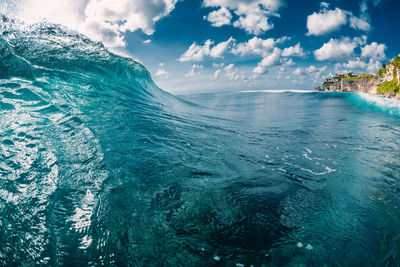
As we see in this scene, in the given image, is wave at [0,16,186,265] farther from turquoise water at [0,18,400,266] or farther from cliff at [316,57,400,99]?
cliff at [316,57,400,99]

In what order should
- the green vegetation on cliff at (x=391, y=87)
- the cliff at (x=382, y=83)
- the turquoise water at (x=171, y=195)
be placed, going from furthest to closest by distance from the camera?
the cliff at (x=382, y=83)
the green vegetation on cliff at (x=391, y=87)
the turquoise water at (x=171, y=195)

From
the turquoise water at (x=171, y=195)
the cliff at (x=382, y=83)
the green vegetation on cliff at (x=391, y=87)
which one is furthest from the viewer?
the cliff at (x=382, y=83)

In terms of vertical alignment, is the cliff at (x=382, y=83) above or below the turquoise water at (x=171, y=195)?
above

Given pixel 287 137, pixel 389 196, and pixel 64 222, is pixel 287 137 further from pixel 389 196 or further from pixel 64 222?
pixel 64 222

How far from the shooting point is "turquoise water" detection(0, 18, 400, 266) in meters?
2.32

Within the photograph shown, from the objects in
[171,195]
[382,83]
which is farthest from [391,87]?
[171,195]

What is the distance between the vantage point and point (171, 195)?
323 cm

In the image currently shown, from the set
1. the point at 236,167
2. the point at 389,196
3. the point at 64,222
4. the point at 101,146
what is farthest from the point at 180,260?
the point at 389,196

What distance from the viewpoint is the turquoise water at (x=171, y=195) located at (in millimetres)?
2324

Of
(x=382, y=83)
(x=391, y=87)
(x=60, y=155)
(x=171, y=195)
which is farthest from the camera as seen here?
(x=382, y=83)

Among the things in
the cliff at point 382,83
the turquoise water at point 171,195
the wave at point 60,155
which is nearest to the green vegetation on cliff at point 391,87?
the cliff at point 382,83

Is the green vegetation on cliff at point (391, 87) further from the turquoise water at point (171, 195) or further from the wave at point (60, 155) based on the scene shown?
the wave at point (60, 155)

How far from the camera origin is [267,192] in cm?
359

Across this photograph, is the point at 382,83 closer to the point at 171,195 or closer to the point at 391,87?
the point at 391,87
